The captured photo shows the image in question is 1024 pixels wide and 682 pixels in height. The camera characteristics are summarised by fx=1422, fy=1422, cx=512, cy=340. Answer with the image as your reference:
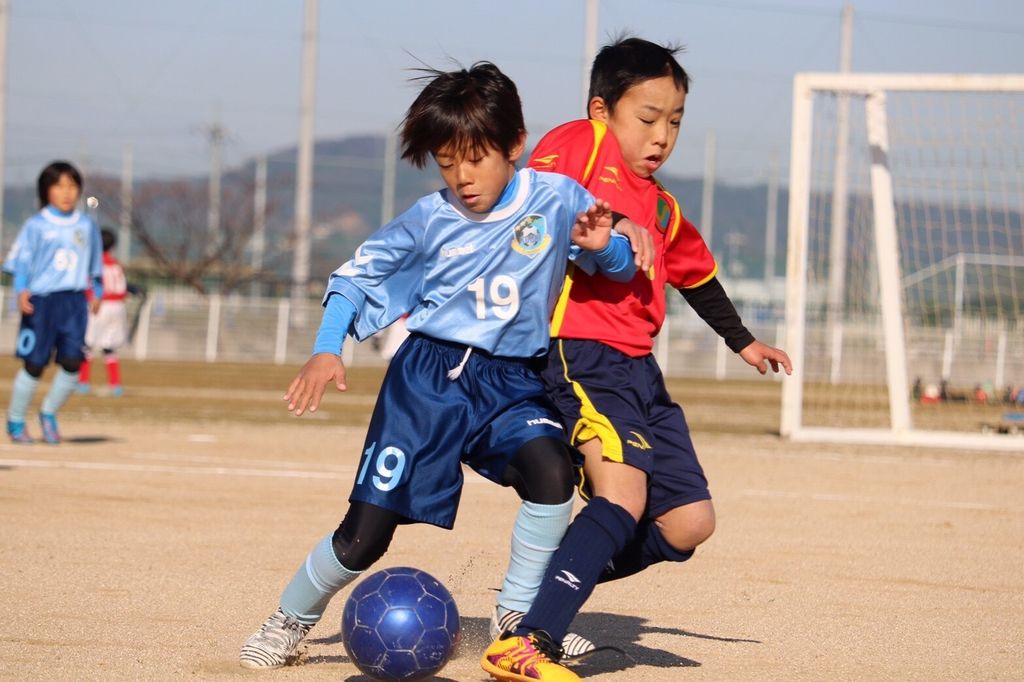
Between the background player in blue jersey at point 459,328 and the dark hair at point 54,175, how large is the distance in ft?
23.6

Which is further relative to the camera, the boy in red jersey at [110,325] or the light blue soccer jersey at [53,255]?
the boy in red jersey at [110,325]

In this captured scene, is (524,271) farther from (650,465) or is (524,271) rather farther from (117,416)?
(117,416)

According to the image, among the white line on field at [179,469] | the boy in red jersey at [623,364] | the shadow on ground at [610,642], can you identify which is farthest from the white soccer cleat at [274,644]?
the white line on field at [179,469]

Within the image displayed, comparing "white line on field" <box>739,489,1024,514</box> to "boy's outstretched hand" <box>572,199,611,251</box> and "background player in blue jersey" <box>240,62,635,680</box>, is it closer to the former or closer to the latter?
"background player in blue jersey" <box>240,62,635,680</box>

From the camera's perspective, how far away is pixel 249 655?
4113 mm

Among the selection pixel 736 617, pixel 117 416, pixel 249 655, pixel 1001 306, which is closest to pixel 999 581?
pixel 736 617

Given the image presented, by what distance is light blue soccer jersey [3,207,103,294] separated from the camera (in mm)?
10781

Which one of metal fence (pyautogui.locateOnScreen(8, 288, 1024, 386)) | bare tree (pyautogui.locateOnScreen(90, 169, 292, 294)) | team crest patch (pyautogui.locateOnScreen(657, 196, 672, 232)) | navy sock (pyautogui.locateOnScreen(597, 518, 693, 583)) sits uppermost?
team crest patch (pyautogui.locateOnScreen(657, 196, 672, 232))

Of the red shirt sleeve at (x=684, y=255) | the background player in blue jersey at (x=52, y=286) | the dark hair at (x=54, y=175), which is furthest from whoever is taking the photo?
the background player in blue jersey at (x=52, y=286)

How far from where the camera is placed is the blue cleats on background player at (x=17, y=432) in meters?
10.9

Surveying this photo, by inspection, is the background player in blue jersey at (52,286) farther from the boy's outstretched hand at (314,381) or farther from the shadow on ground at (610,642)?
the boy's outstretched hand at (314,381)


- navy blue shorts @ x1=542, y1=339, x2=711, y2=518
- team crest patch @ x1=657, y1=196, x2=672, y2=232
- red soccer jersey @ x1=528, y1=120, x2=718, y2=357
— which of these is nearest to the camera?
navy blue shorts @ x1=542, y1=339, x2=711, y2=518

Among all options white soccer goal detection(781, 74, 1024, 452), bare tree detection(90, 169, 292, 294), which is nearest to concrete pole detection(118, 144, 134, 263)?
bare tree detection(90, 169, 292, 294)

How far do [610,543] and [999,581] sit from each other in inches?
121
